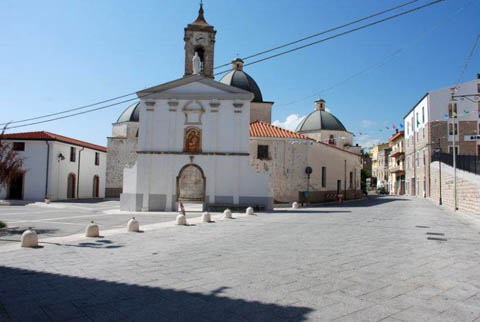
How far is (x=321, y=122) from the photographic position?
4556 cm

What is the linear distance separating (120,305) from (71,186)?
35467 mm

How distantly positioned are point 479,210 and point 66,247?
17.7 m

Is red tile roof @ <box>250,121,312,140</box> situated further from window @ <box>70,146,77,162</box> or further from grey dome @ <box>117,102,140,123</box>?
window @ <box>70,146,77,162</box>

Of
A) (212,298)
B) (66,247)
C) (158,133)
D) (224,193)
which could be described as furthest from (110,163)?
(212,298)

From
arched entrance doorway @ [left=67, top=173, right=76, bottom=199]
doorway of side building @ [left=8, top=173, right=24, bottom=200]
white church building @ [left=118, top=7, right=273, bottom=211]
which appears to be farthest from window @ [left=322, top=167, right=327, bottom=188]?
doorway of side building @ [left=8, top=173, right=24, bottom=200]

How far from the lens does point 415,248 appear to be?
952cm

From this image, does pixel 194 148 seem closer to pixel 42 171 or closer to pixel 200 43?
pixel 200 43

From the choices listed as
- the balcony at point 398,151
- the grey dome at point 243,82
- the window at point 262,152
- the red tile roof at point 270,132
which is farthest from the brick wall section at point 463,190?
the balcony at point 398,151

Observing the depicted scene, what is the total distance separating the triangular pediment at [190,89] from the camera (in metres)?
24.6

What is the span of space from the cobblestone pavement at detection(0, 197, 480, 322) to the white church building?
41.9 ft

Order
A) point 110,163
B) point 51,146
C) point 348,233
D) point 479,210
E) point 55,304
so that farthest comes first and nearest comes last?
1. point 110,163
2. point 51,146
3. point 479,210
4. point 348,233
5. point 55,304

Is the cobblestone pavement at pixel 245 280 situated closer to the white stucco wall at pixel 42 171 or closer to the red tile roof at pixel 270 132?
the red tile roof at pixel 270 132

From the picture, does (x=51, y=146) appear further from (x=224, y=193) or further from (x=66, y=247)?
(x=66, y=247)

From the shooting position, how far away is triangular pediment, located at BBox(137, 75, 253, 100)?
2461 centimetres
